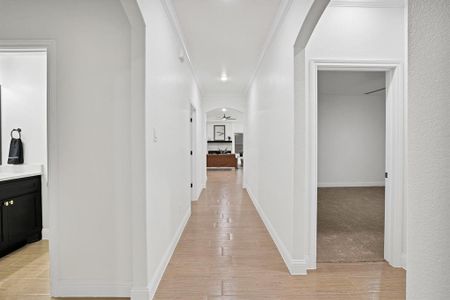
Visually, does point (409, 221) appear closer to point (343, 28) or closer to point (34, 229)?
point (343, 28)

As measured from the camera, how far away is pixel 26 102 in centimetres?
347

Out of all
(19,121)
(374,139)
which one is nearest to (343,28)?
(19,121)

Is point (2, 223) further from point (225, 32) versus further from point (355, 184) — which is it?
point (355, 184)

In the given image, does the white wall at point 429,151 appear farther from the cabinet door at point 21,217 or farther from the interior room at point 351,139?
the interior room at point 351,139

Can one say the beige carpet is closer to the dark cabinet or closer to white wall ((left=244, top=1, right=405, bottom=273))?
white wall ((left=244, top=1, right=405, bottom=273))

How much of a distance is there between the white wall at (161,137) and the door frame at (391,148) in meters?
1.46

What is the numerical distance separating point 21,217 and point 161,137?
204 centimetres

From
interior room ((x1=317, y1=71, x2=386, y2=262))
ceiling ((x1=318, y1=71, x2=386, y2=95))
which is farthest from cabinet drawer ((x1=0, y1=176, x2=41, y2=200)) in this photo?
interior room ((x1=317, y1=71, x2=386, y2=262))

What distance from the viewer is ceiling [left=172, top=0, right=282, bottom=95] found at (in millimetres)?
2805

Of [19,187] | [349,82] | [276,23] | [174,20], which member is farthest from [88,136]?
[349,82]

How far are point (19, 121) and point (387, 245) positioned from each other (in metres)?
4.78

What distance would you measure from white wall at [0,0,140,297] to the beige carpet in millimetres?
2154

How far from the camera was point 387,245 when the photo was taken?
2.74m

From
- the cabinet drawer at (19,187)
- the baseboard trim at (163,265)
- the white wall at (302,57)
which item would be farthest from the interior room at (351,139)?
the cabinet drawer at (19,187)
